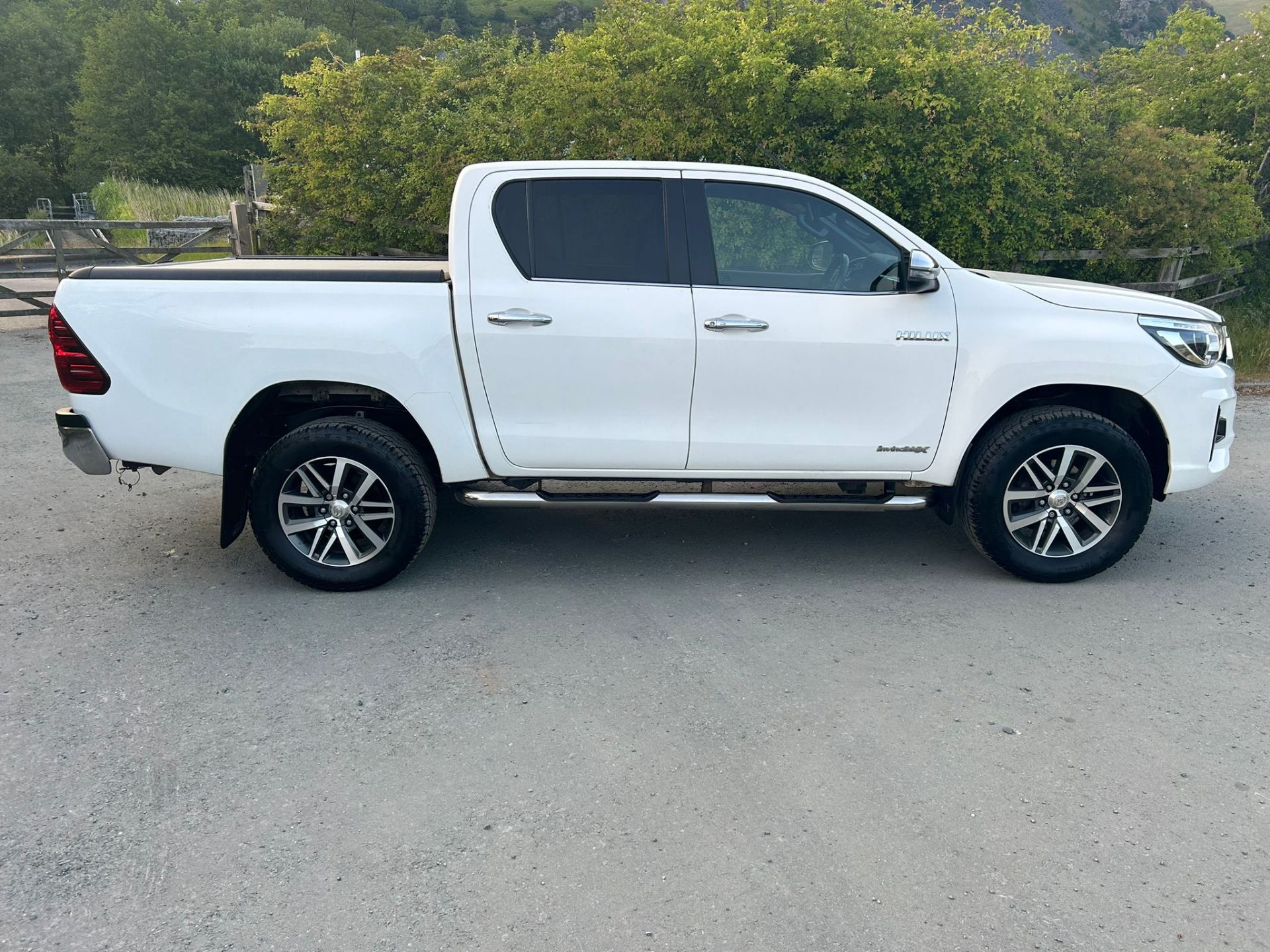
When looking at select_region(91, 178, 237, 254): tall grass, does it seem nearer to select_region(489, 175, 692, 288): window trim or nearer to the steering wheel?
select_region(489, 175, 692, 288): window trim

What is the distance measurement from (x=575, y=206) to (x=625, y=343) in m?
0.74

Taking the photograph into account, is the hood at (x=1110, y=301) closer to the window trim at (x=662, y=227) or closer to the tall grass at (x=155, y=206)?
the window trim at (x=662, y=227)

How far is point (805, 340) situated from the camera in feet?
16.8

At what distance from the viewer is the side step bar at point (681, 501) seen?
17.3 ft

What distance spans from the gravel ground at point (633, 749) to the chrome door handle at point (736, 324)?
1.31 meters

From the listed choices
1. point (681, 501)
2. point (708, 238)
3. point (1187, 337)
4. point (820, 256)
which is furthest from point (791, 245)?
point (1187, 337)

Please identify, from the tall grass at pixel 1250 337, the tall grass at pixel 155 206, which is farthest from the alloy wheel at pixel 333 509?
the tall grass at pixel 155 206

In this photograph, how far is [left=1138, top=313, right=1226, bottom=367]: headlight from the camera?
5.31m

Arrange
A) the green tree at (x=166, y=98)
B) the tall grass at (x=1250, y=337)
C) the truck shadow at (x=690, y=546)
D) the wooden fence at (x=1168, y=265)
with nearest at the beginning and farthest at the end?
the truck shadow at (x=690, y=546) < the wooden fence at (x=1168, y=265) < the tall grass at (x=1250, y=337) < the green tree at (x=166, y=98)

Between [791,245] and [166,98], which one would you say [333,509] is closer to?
[791,245]

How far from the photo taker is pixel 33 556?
18.6ft

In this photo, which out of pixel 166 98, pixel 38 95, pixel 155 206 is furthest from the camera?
pixel 38 95

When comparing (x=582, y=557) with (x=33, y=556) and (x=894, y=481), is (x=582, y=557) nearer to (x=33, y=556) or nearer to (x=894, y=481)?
(x=894, y=481)

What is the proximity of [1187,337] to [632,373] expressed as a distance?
111 inches
